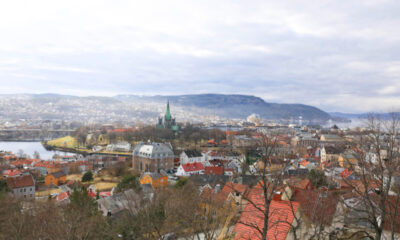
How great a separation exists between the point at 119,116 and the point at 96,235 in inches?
6997

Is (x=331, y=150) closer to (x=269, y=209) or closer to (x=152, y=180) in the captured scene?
(x=152, y=180)

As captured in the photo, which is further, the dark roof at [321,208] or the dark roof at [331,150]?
the dark roof at [331,150]

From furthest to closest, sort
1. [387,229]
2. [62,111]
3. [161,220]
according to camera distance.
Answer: [62,111], [161,220], [387,229]

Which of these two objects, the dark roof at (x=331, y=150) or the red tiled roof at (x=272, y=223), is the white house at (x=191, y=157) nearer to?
the dark roof at (x=331, y=150)

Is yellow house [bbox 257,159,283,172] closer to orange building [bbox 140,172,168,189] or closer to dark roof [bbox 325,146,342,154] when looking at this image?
orange building [bbox 140,172,168,189]

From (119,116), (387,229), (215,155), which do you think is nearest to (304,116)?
(119,116)

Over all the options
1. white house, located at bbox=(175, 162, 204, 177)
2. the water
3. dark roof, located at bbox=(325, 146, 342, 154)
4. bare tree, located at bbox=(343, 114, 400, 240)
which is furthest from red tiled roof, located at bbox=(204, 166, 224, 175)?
the water

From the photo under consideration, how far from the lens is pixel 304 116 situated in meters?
180

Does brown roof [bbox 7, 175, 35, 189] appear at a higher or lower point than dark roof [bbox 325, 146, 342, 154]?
lower

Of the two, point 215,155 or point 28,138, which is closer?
point 215,155

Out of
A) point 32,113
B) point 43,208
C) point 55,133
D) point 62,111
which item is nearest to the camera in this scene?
point 43,208

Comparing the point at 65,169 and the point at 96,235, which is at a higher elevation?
the point at 96,235

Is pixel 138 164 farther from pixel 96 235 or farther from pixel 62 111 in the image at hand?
pixel 62 111

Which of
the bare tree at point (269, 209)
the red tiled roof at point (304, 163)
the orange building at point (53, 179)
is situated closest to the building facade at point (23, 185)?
the orange building at point (53, 179)
